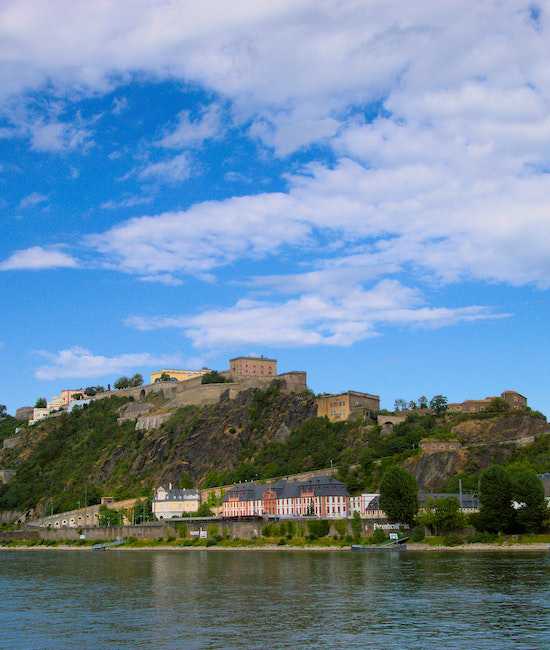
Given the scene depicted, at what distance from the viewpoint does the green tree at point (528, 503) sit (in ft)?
231

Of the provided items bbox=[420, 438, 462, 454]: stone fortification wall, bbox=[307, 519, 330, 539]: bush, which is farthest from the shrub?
bbox=[420, 438, 462, 454]: stone fortification wall

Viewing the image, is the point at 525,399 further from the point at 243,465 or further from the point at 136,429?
the point at 136,429

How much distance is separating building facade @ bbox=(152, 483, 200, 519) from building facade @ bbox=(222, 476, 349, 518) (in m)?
6.54

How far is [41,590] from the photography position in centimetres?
5391

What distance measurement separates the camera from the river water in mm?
34031

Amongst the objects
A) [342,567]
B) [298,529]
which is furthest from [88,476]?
[342,567]

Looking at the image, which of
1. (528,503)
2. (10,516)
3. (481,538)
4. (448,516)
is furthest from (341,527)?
(10,516)

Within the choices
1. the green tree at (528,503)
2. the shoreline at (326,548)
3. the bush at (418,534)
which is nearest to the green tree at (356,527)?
the shoreline at (326,548)

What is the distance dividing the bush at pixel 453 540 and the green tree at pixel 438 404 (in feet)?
144

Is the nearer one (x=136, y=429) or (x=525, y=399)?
(x=525, y=399)

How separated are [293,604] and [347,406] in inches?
3084

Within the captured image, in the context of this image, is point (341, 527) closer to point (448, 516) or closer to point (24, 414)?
point (448, 516)

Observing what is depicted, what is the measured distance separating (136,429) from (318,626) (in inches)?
4147

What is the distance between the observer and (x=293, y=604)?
139 ft
